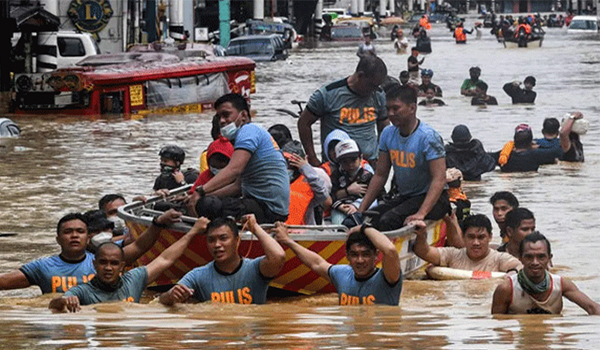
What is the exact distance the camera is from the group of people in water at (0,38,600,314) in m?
9.48

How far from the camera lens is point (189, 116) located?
3164 centimetres

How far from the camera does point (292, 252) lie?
1054 cm

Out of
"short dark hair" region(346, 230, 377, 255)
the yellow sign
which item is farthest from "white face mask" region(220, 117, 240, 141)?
the yellow sign

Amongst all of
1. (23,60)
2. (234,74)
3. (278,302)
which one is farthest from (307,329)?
(23,60)

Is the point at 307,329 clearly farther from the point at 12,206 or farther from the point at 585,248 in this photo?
the point at 12,206

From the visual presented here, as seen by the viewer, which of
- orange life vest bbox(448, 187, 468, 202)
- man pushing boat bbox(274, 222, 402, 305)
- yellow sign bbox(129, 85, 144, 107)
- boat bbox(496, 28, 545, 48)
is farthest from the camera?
boat bbox(496, 28, 545, 48)

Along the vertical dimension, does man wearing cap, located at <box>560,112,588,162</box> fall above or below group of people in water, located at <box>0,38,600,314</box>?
below

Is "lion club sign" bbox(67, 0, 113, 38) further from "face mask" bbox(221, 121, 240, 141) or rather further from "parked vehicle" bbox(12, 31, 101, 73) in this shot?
"face mask" bbox(221, 121, 240, 141)

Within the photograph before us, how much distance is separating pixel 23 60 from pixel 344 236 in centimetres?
2886

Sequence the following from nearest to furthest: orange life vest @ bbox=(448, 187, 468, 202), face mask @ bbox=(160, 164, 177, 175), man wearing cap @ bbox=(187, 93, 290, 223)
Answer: man wearing cap @ bbox=(187, 93, 290, 223)
orange life vest @ bbox=(448, 187, 468, 202)
face mask @ bbox=(160, 164, 177, 175)

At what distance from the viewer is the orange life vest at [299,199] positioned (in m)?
Result: 11.8

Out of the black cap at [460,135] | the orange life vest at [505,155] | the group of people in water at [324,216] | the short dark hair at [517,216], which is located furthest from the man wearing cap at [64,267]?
the orange life vest at [505,155]

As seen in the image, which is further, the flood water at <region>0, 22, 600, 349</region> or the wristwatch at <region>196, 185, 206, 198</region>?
the wristwatch at <region>196, 185, 206, 198</region>

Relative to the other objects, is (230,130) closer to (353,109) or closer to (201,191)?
(201,191)
